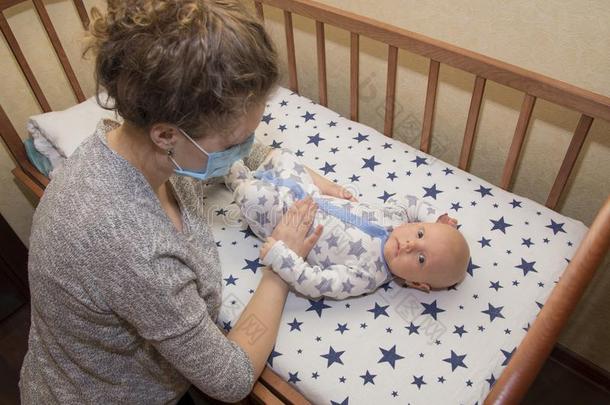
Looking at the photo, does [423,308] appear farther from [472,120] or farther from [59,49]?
[59,49]

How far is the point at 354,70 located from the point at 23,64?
3.59ft

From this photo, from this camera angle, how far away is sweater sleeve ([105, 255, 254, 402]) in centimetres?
83

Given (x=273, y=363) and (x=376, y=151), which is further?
(x=376, y=151)

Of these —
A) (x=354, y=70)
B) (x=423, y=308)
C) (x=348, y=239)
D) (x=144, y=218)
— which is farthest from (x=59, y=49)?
(x=423, y=308)

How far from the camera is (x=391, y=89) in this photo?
1466 mm

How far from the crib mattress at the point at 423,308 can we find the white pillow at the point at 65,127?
0.51 meters

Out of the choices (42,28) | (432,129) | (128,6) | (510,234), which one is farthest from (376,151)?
(42,28)

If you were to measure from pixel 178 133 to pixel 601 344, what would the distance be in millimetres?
1456

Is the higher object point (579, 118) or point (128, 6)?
point (128, 6)

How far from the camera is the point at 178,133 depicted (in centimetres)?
82

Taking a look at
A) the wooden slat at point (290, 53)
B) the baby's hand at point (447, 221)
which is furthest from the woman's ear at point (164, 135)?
the wooden slat at point (290, 53)

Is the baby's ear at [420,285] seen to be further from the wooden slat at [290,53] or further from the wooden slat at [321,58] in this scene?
the wooden slat at [290,53]

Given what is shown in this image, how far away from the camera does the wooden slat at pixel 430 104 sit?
132cm

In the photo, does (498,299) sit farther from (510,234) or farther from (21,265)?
(21,265)
